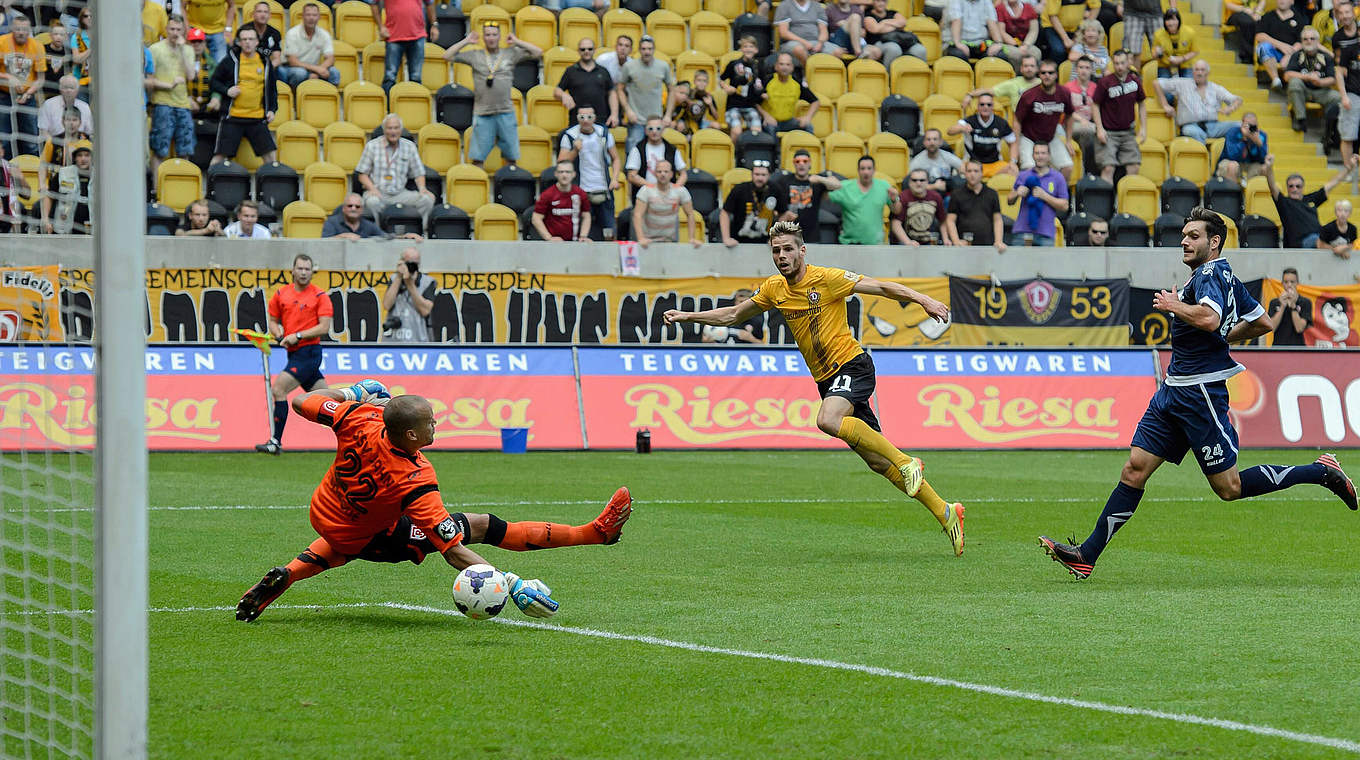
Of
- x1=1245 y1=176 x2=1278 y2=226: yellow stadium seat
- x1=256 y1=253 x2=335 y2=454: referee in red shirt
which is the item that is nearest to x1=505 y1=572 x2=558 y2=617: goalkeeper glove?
x1=256 y1=253 x2=335 y2=454: referee in red shirt

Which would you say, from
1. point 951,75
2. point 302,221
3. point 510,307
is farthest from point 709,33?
point 302,221

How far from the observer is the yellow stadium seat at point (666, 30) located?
25938 millimetres

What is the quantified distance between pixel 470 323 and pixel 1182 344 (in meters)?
13.3

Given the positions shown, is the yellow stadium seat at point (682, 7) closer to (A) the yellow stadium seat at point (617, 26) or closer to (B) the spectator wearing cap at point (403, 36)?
(A) the yellow stadium seat at point (617, 26)

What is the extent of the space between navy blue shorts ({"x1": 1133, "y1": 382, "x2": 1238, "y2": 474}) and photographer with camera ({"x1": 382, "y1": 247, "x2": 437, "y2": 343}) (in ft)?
40.9

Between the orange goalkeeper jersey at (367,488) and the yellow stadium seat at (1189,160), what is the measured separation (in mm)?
20396

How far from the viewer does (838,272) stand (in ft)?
39.7

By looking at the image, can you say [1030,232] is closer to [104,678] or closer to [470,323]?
[470,323]

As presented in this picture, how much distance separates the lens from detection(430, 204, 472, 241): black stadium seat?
22.4 meters

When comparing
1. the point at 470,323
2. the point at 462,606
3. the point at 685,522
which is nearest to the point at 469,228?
the point at 470,323

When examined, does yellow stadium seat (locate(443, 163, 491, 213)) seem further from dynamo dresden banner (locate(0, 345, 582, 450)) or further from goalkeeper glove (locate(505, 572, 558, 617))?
goalkeeper glove (locate(505, 572, 558, 617))

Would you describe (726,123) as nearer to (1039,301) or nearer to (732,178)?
(732,178)

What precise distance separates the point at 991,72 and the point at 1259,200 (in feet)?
14.3

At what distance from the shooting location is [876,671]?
673 centimetres
